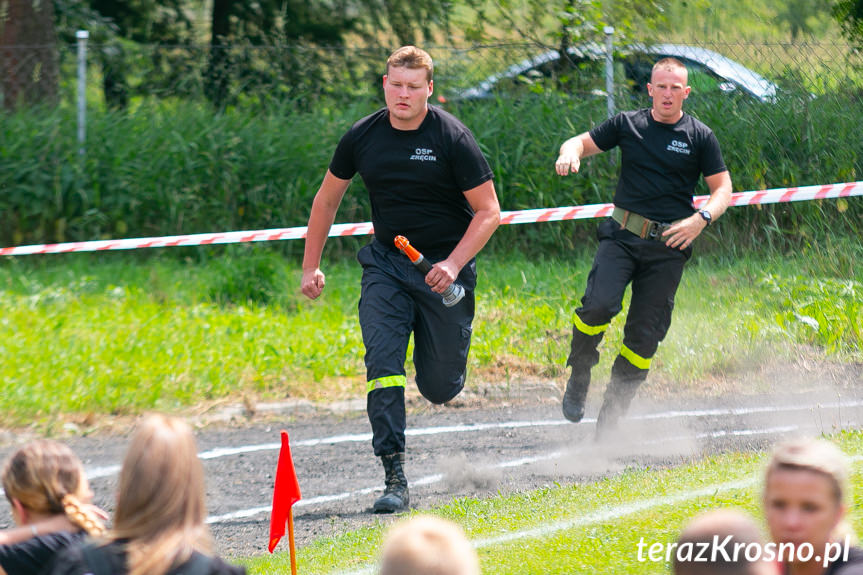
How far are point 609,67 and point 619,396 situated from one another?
5980 mm

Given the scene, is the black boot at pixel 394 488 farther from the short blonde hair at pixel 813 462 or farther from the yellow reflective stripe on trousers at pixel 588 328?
the short blonde hair at pixel 813 462

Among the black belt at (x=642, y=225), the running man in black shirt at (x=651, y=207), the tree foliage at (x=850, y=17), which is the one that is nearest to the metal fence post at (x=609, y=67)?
the tree foliage at (x=850, y=17)

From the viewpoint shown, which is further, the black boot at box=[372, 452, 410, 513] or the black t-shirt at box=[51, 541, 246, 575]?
the black boot at box=[372, 452, 410, 513]

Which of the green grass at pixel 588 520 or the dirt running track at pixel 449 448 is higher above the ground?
the green grass at pixel 588 520

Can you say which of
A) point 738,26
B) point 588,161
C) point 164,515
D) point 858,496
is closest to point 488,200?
point 858,496

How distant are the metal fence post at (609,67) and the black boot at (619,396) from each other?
17.9 feet

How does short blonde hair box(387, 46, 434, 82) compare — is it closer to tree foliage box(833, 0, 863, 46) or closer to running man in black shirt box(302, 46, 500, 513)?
running man in black shirt box(302, 46, 500, 513)

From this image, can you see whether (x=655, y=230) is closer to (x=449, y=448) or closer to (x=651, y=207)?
(x=651, y=207)

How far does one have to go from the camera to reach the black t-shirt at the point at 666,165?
6.89m

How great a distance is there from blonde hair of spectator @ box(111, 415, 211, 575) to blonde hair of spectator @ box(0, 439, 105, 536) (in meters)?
0.49

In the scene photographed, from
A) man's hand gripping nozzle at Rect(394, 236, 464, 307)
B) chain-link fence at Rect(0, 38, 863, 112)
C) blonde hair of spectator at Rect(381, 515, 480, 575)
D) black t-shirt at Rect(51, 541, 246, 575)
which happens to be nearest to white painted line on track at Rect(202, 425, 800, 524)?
man's hand gripping nozzle at Rect(394, 236, 464, 307)

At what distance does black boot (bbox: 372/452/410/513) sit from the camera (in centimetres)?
575

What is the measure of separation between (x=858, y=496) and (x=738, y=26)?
19.6m

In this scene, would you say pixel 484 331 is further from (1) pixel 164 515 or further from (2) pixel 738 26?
(2) pixel 738 26
